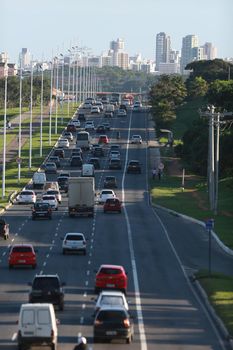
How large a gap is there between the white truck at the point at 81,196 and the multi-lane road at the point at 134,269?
93 cm

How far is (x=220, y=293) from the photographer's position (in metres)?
48.6

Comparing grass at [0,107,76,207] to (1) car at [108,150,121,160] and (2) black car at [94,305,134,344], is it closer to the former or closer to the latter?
(1) car at [108,150,121,160]

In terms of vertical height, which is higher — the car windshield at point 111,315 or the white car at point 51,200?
the car windshield at point 111,315

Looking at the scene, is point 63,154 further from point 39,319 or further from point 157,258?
point 39,319

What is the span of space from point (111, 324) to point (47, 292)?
24.4 feet

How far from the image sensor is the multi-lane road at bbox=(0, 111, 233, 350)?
38.8 m

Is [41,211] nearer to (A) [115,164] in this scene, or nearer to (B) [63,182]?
(B) [63,182]

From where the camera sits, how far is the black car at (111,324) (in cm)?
A: 3606

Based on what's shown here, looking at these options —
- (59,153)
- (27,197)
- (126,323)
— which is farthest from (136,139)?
(126,323)

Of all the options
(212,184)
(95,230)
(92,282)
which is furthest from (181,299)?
(212,184)

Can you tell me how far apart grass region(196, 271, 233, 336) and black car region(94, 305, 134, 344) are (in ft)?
13.4

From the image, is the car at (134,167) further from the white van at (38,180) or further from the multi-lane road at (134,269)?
the multi-lane road at (134,269)

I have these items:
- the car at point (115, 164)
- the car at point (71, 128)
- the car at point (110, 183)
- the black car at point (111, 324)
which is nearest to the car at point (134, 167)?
the car at point (115, 164)

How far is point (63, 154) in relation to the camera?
463 ft
